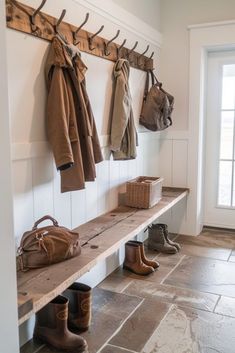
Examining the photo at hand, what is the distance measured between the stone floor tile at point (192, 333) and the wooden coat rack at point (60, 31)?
1731mm

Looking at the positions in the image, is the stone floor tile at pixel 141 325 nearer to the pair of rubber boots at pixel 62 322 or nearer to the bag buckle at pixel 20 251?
the pair of rubber boots at pixel 62 322

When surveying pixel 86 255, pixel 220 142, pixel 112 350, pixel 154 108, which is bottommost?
pixel 112 350

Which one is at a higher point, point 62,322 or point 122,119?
point 122,119

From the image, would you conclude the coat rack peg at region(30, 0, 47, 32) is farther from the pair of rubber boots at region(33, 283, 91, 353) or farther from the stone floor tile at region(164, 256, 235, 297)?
the stone floor tile at region(164, 256, 235, 297)

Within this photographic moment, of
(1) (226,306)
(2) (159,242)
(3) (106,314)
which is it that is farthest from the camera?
(2) (159,242)

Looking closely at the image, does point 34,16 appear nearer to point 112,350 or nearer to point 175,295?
point 112,350

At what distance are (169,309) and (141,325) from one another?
261mm

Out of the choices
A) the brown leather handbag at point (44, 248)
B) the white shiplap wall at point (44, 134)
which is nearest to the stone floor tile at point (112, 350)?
the white shiplap wall at point (44, 134)

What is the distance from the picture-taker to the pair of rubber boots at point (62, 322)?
186 cm

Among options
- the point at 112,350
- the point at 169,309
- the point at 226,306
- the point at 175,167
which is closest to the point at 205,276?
the point at 226,306

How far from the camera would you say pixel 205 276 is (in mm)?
2805

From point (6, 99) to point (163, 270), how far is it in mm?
Answer: 2206

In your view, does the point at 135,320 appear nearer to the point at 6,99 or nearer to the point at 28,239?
the point at 28,239

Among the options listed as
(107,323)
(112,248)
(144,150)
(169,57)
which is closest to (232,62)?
(169,57)
